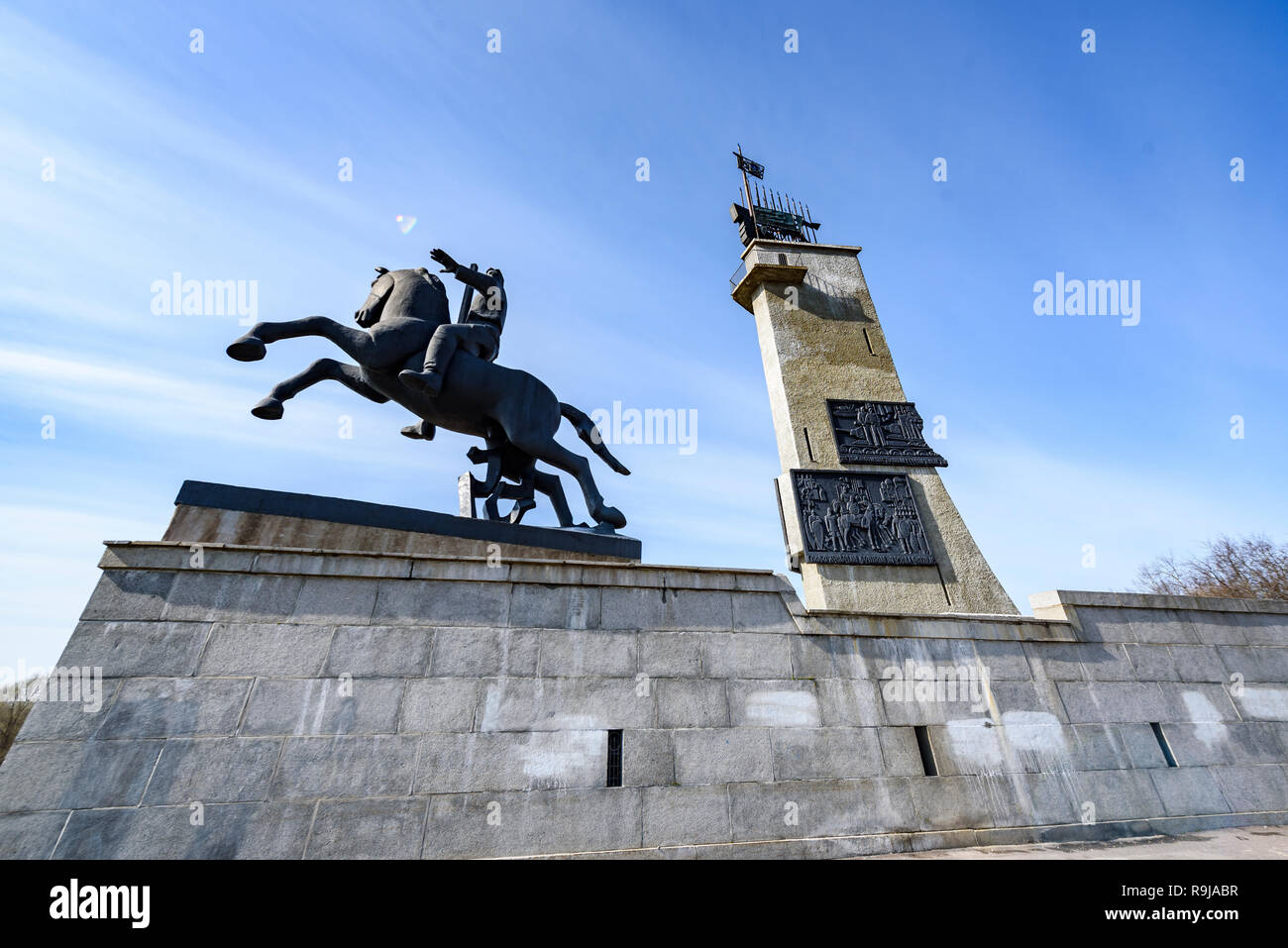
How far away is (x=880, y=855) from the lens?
5578 mm

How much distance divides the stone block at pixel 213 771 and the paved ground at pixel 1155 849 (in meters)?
5.84

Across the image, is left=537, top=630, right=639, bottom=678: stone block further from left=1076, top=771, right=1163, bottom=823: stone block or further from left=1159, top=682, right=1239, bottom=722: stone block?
left=1159, top=682, right=1239, bottom=722: stone block

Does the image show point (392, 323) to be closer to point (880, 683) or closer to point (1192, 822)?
point (880, 683)

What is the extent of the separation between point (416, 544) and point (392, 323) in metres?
3.12

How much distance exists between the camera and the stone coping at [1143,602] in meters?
7.89

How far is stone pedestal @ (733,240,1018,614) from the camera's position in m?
11.0

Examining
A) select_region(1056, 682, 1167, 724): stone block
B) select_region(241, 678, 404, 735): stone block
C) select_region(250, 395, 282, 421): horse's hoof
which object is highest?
select_region(250, 395, 282, 421): horse's hoof

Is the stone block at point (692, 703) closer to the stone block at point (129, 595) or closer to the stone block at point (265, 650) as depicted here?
the stone block at point (265, 650)

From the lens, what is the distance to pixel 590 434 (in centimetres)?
913

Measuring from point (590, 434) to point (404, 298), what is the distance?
11.1 ft

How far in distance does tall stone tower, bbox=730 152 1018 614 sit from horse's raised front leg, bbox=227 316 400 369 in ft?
27.1

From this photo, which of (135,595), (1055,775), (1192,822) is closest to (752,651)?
(1055,775)

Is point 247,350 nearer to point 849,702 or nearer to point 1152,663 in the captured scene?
point 849,702

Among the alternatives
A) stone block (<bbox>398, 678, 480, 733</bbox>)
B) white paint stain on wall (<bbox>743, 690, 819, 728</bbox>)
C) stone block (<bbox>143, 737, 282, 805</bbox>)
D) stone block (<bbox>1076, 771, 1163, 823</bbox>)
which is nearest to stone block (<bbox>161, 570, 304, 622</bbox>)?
stone block (<bbox>143, 737, 282, 805</bbox>)
